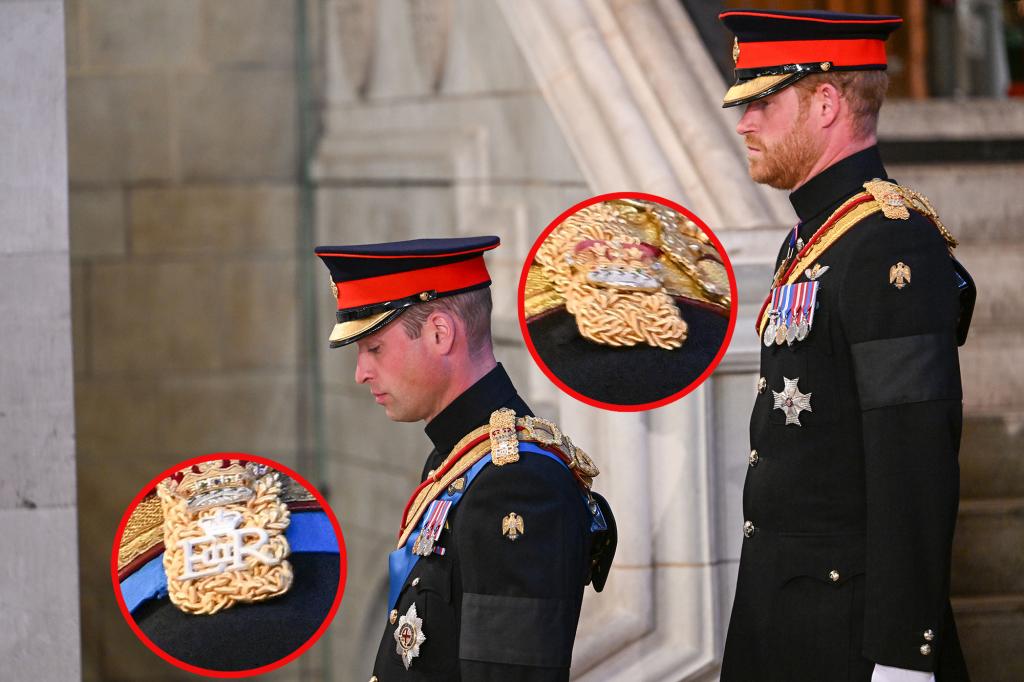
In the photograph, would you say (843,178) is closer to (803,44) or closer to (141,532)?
(803,44)

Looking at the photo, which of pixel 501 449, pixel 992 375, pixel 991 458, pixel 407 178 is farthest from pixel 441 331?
pixel 407 178

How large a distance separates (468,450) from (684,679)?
169 centimetres

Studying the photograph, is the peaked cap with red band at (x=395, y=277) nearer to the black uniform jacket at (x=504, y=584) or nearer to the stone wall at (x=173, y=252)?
the black uniform jacket at (x=504, y=584)

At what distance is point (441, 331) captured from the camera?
2.90m

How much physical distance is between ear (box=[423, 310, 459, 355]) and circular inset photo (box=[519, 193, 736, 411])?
51cm

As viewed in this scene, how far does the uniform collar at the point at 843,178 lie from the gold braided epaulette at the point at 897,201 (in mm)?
30

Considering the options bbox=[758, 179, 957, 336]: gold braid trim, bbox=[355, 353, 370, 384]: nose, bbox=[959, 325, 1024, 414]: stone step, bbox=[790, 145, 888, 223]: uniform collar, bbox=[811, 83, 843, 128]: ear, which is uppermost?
bbox=[811, 83, 843, 128]: ear

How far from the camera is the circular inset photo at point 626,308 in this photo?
11.1ft

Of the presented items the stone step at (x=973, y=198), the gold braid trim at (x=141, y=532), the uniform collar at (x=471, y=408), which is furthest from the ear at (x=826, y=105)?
the stone step at (x=973, y=198)

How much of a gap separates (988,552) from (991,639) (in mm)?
295

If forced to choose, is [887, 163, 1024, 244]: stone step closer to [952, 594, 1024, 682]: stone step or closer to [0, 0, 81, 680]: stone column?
[952, 594, 1024, 682]: stone step

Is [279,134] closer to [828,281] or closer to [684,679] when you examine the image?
[684,679]

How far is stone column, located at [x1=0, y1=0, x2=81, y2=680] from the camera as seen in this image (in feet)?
13.3

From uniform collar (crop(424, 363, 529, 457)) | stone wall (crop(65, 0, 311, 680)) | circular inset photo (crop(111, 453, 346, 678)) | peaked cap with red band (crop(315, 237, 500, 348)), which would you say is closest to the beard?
peaked cap with red band (crop(315, 237, 500, 348))
